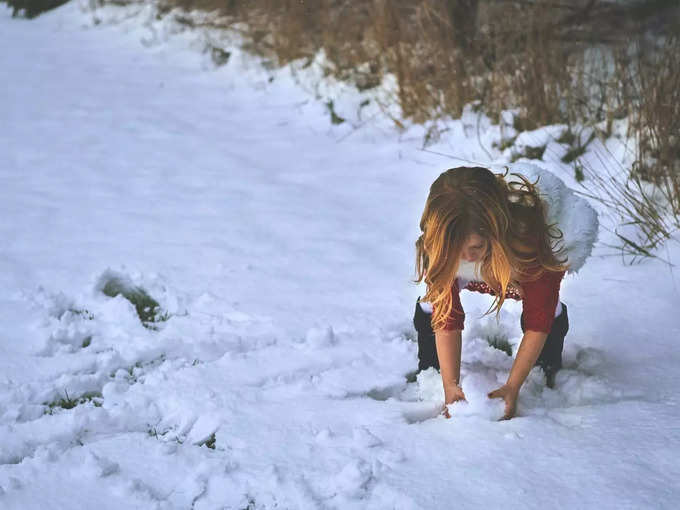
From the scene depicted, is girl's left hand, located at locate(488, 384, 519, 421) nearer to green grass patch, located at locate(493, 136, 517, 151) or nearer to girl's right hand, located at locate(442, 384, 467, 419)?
girl's right hand, located at locate(442, 384, 467, 419)

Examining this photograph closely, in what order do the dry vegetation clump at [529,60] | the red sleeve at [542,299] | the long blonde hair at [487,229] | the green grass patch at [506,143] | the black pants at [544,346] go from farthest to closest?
1. the green grass patch at [506,143]
2. the dry vegetation clump at [529,60]
3. the black pants at [544,346]
4. the red sleeve at [542,299]
5. the long blonde hair at [487,229]

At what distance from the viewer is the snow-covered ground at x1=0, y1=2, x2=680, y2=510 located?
4.78 ft

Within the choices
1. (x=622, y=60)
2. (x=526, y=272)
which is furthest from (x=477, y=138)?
(x=526, y=272)

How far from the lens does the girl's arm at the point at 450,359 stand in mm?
1652

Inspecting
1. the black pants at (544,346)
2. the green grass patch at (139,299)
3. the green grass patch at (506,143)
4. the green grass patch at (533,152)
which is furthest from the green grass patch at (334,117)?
the black pants at (544,346)

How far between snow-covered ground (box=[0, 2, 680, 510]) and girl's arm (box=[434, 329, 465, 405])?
60 mm

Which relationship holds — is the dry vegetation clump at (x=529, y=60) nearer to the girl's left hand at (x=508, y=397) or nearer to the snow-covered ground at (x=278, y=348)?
the snow-covered ground at (x=278, y=348)

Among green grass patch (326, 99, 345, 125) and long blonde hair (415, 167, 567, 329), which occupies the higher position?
long blonde hair (415, 167, 567, 329)

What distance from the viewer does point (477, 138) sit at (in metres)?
3.61

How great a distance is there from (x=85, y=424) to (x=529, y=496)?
1.11m

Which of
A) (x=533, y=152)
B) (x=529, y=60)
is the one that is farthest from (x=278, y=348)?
(x=529, y=60)

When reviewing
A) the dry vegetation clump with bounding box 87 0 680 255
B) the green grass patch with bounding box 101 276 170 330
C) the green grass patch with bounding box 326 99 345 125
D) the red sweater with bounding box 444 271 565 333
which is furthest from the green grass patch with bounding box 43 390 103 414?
the green grass patch with bounding box 326 99 345 125

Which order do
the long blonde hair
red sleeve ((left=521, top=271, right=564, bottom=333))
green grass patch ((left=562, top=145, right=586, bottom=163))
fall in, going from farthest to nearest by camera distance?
green grass patch ((left=562, top=145, right=586, bottom=163)), red sleeve ((left=521, top=271, right=564, bottom=333)), the long blonde hair

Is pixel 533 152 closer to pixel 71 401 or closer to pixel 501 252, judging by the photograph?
pixel 501 252
